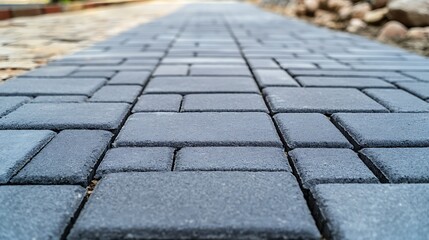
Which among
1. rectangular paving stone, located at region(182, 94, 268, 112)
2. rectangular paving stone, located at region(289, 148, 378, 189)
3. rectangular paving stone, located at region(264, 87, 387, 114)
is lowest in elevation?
rectangular paving stone, located at region(182, 94, 268, 112)

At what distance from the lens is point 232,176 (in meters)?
1.00

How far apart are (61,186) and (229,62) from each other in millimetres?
1880

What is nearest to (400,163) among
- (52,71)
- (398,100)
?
(398,100)

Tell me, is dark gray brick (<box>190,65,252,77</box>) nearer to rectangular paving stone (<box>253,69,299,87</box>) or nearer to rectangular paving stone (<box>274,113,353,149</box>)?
rectangular paving stone (<box>253,69,299,87</box>)

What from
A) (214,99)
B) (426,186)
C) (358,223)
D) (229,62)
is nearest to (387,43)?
(229,62)

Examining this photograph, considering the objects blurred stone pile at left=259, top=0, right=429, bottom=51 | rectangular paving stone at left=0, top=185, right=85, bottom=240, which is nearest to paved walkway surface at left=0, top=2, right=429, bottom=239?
rectangular paving stone at left=0, top=185, right=85, bottom=240

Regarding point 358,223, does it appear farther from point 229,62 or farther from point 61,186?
point 229,62

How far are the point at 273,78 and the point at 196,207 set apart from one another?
145cm

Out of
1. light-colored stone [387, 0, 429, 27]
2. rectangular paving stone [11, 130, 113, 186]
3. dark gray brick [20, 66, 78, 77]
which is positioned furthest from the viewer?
light-colored stone [387, 0, 429, 27]

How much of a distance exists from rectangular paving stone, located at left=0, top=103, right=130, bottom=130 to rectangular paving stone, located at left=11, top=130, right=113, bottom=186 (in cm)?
7

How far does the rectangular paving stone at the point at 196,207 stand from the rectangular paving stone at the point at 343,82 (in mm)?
1168

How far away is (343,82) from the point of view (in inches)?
82.4

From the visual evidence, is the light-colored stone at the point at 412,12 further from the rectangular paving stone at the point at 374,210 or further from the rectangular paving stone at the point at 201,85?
the rectangular paving stone at the point at 374,210

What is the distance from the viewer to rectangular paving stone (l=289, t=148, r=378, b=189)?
3.25ft
